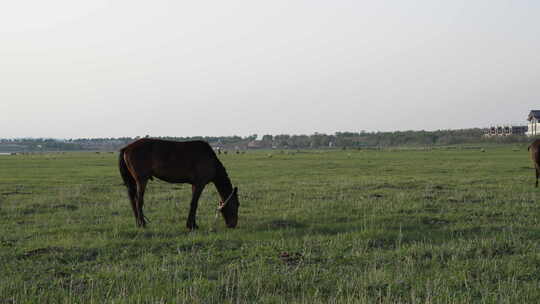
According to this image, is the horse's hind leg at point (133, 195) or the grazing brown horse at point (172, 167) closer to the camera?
the grazing brown horse at point (172, 167)

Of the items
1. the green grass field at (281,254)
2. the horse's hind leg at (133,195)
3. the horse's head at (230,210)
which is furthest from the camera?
the horse's hind leg at (133,195)

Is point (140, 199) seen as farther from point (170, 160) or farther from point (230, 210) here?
point (230, 210)

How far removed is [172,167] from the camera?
10.9m

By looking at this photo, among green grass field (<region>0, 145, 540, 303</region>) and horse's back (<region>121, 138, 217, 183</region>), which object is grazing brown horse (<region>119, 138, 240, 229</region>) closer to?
horse's back (<region>121, 138, 217, 183</region>)

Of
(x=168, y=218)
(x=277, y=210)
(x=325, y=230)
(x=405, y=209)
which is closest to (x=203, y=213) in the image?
(x=168, y=218)

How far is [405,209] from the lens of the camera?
13539 mm

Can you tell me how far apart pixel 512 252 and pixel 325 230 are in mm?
3906

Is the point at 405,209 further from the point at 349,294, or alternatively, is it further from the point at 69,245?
the point at 69,245

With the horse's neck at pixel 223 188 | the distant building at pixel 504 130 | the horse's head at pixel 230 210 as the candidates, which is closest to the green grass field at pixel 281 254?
the horse's head at pixel 230 210

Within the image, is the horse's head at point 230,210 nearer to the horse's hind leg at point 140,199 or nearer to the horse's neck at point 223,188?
the horse's neck at point 223,188

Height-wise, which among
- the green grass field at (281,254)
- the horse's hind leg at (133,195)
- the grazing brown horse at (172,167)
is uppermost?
the grazing brown horse at (172,167)

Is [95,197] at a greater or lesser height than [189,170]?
lesser

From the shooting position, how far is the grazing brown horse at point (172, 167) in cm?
1086

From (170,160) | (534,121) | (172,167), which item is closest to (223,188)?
(172,167)
